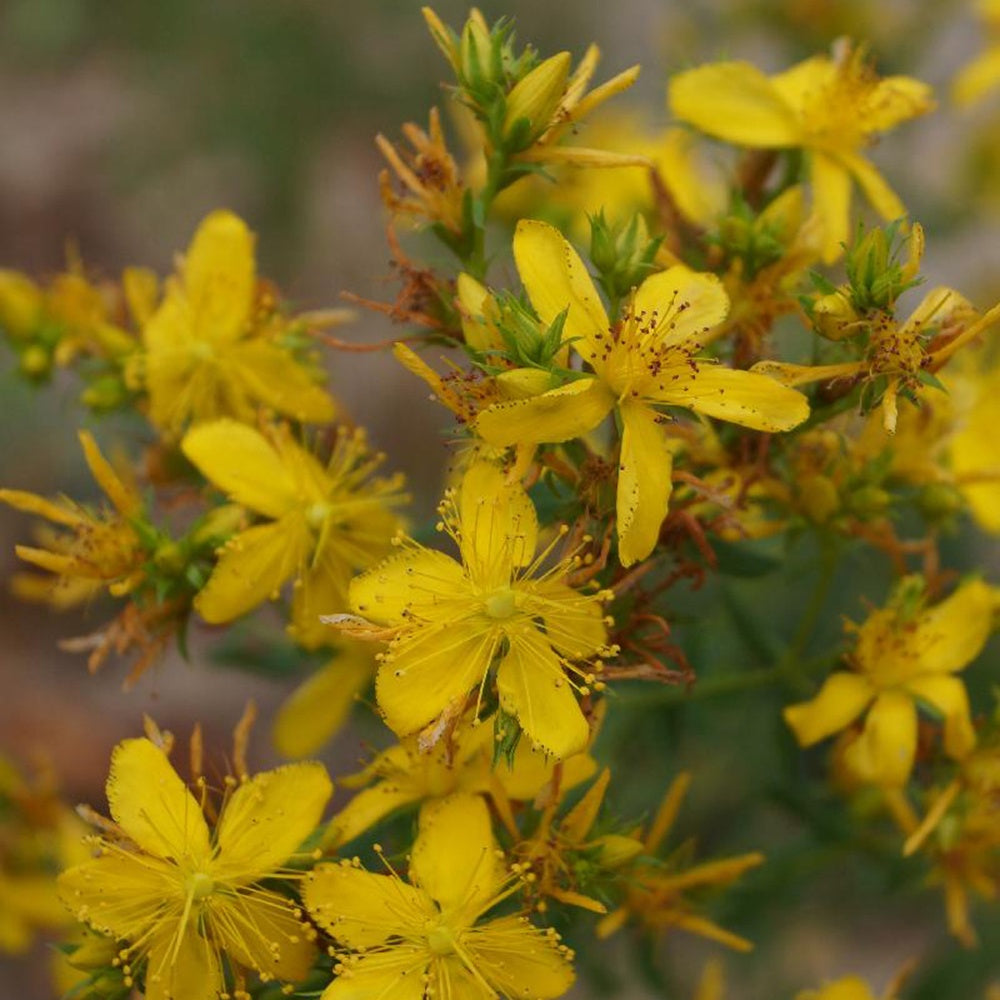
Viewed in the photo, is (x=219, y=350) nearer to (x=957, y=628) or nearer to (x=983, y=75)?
(x=957, y=628)

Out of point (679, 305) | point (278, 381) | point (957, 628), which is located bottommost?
point (957, 628)

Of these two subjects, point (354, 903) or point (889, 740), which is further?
point (889, 740)

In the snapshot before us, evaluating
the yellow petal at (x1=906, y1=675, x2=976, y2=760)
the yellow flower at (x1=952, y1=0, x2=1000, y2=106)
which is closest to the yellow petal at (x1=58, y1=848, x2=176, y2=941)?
the yellow petal at (x1=906, y1=675, x2=976, y2=760)

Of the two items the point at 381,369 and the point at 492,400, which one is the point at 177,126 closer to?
the point at 381,369

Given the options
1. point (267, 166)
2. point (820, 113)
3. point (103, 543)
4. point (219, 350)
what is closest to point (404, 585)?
point (103, 543)

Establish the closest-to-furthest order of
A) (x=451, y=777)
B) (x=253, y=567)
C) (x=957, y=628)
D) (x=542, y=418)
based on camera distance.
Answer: (x=542, y=418) → (x=451, y=777) → (x=253, y=567) → (x=957, y=628)

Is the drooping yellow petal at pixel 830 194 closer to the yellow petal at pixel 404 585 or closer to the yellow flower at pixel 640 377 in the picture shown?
the yellow flower at pixel 640 377
